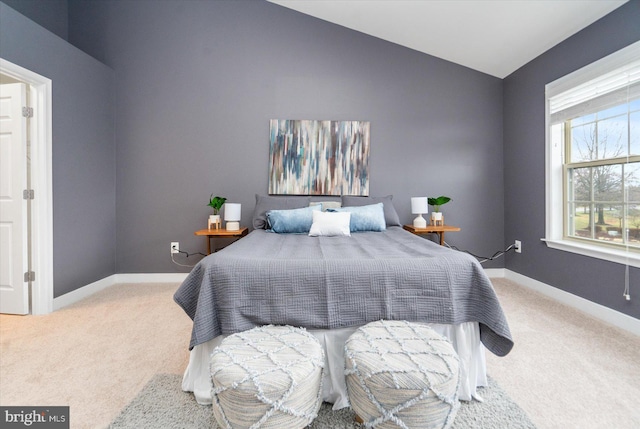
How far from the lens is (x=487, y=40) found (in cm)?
303

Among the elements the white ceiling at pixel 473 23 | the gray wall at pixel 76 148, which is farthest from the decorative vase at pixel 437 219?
the gray wall at pixel 76 148

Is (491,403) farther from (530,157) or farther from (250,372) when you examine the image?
(530,157)

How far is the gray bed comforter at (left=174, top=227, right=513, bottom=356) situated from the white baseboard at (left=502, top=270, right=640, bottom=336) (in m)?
1.61

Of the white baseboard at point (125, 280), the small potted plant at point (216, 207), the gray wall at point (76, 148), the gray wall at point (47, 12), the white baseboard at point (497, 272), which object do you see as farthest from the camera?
the white baseboard at point (497, 272)

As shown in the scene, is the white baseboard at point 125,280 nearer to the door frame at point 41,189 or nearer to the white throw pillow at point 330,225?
the door frame at point 41,189

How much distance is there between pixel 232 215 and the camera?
3211 mm

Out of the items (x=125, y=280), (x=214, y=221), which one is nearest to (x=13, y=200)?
(x=125, y=280)

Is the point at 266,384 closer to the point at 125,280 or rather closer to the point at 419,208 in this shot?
the point at 419,208

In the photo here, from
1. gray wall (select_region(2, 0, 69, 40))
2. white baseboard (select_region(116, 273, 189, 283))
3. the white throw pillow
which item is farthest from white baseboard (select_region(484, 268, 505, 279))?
gray wall (select_region(2, 0, 69, 40))

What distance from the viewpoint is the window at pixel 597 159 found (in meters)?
2.27

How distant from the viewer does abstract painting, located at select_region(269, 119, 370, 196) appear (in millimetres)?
3482

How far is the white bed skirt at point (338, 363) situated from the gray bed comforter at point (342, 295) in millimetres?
61

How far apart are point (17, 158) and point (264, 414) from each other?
307 centimetres

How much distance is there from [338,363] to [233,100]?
312 centimetres
